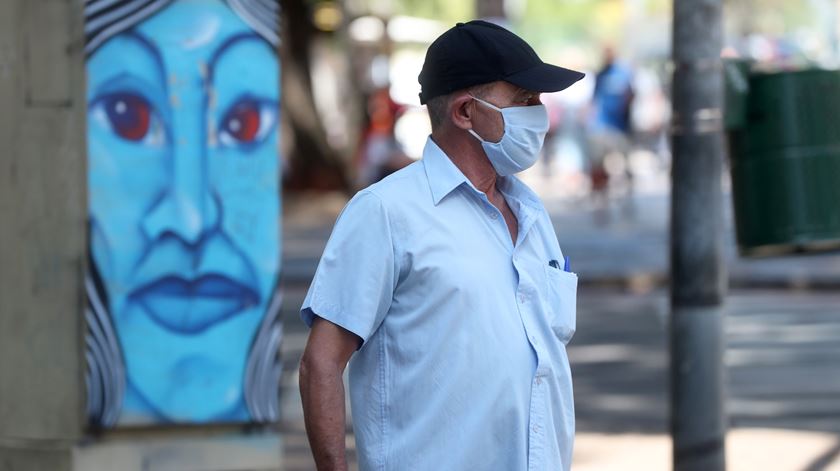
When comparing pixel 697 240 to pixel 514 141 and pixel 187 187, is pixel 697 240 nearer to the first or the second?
pixel 187 187

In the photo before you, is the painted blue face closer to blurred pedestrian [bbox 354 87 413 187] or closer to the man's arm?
the man's arm

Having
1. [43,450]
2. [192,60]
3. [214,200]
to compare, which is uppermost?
[192,60]

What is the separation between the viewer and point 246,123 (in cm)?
611

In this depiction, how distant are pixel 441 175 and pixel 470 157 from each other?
4.2 inches

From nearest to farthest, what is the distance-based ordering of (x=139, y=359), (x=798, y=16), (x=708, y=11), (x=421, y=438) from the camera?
(x=421, y=438) → (x=708, y=11) → (x=139, y=359) → (x=798, y=16)

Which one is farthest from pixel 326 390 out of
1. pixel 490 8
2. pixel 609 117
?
pixel 609 117

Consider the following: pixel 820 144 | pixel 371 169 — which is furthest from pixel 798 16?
pixel 820 144

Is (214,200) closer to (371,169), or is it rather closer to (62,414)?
(62,414)

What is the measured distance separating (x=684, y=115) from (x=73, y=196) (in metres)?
2.18

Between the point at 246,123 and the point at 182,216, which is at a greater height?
the point at 246,123

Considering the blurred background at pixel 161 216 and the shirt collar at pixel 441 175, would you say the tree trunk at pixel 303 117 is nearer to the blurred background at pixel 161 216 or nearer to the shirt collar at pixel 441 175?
the blurred background at pixel 161 216

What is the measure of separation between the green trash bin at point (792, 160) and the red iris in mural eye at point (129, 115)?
7.21 feet

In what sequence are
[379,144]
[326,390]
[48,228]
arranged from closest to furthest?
[326,390] → [48,228] → [379,144]

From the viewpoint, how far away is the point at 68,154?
18.9ft
